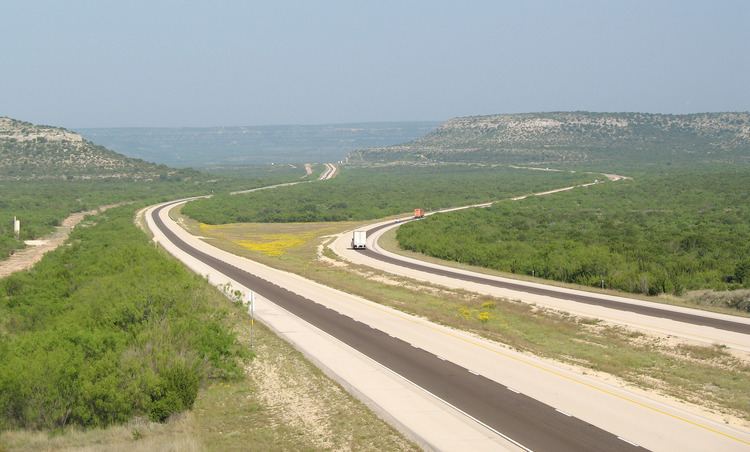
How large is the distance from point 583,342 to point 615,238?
3621 cm

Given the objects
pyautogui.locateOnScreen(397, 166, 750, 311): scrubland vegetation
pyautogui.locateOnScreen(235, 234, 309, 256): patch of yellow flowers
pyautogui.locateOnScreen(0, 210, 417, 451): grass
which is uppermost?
pyautogui.locateOnScreen(0, 210, 417, 451): grass

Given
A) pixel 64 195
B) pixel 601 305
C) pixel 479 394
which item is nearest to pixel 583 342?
pixel 601 305

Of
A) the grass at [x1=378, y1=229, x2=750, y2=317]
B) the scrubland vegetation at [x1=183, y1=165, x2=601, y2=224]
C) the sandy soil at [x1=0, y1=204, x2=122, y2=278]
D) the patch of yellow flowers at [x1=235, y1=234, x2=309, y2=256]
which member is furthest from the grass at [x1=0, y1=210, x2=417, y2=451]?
the scrubland vegetation at [x1=183, y1=165, x2=601, y2=224]

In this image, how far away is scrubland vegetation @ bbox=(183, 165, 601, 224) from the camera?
112 metres

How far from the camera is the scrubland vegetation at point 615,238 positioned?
46.4m

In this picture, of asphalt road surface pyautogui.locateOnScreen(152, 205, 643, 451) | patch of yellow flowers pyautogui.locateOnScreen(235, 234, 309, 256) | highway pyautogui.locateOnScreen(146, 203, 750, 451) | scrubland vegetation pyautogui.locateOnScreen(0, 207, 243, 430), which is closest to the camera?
asphalt road surface pyautogui.locateOnScreen(152, 205, 643, 451)

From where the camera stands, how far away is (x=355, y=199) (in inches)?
5418

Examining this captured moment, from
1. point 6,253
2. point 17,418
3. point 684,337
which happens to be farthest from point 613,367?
point 6,253

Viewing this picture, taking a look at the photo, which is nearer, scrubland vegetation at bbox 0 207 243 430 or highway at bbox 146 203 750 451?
highway at bbox 146 203 750 451

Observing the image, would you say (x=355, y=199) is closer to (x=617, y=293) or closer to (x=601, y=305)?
(x=617, y=293)

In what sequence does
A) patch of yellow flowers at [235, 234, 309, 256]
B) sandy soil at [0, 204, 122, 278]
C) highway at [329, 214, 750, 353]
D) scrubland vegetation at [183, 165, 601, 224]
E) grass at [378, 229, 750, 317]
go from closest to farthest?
highway at [329, 214, 750, 353] → grass at [378, 229, 750, 317] → sandy soil at [0, 204, 122, 278] → patch of yellow flowers at [235, 234, 309, 256] → scrubland vegetation at [183, 165, 601, 224]

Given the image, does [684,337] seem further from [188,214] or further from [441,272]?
[188,214]

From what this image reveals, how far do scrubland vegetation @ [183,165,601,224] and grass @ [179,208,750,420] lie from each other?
61004 mm

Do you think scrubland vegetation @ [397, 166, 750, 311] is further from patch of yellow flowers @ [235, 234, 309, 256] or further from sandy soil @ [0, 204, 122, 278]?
sandy soil @ [0, 204, 122, 278]
